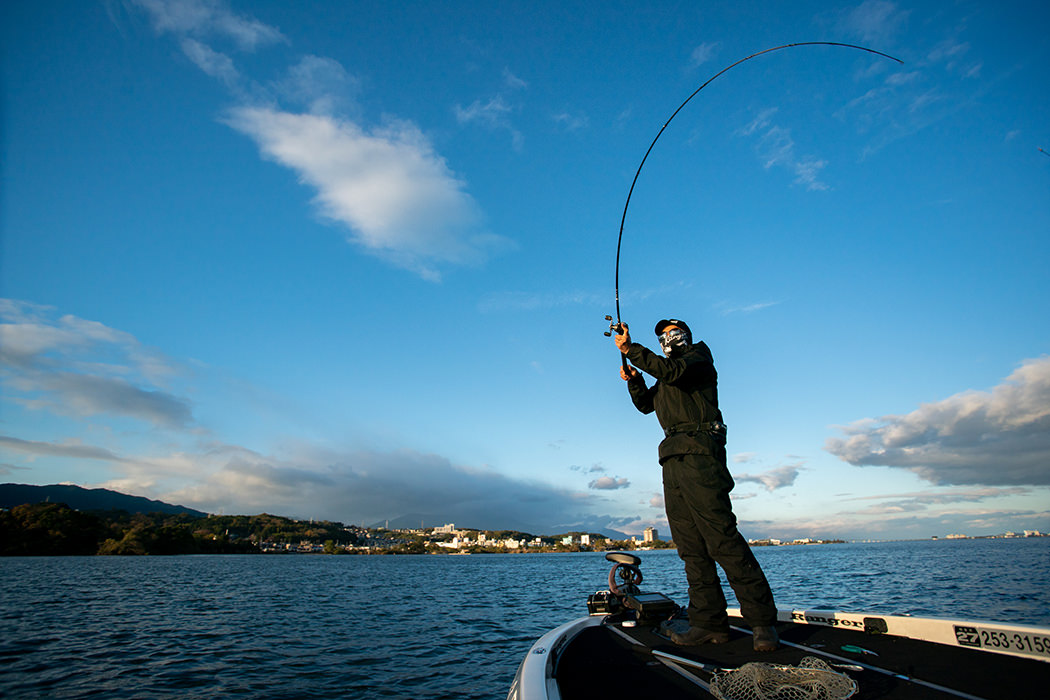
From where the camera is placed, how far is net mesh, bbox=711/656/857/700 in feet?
8.32

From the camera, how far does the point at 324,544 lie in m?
165

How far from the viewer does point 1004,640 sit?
11.0ft

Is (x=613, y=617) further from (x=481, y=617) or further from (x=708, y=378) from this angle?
(x=481, y=617)

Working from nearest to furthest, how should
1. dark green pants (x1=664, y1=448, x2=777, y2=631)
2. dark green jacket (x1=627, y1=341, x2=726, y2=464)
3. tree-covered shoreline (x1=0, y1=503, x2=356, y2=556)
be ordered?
dark green pants (x1=664, y1=448, x2=777, y2=631)
dark green jacket (x1=627, y1=341, x2=726, y2=464)
tree-covered shoreline (x1=0, y1=503, x2=356, y2=556)

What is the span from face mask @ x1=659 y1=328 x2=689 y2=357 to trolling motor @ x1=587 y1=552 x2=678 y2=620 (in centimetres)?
225

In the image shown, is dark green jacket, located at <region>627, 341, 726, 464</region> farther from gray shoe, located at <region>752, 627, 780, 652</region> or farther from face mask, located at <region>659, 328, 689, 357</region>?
gray shoe, located at <region>752, 627, 780, 652</region>

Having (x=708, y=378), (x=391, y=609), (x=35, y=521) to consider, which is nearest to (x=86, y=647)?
(x=391, y=609)

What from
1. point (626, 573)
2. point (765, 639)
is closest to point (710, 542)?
point (765, 639)

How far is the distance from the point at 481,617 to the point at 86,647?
10.6 m

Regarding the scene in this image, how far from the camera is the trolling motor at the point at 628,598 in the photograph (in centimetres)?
504

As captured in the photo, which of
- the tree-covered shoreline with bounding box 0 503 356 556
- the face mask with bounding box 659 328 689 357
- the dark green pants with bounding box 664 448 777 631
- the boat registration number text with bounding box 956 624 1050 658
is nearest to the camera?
the boat registration number text with bounding box 956 624 1050 658

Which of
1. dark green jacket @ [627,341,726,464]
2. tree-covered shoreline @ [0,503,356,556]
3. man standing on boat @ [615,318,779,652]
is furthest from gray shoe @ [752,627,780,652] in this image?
tree-covered shoreline @ [0,503,356,556]

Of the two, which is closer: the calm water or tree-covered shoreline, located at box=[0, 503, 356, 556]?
the calm water

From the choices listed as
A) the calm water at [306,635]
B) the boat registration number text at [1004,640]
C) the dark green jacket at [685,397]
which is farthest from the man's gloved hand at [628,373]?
the calm water at [306,635]
